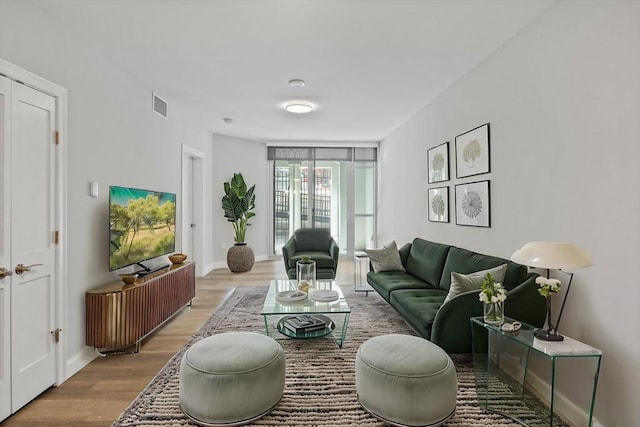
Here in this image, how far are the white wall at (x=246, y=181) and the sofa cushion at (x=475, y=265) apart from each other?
175 inches

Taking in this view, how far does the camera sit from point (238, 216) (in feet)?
20.9

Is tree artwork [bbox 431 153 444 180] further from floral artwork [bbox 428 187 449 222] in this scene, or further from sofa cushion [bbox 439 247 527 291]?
sofa cushion [bbox 439 247 527 291]

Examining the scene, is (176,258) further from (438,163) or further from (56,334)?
(438,163)

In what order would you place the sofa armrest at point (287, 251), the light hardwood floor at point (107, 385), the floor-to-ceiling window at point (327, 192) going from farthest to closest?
the floor-to-ceiling window at point (327, 192) < the sofa armrest at point (287, 251) < the light hardwood floor at point (107, 385)

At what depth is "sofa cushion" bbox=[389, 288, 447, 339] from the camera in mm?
2562

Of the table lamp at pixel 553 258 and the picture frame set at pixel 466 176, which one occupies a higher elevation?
the picture frame set at pixel 466 176

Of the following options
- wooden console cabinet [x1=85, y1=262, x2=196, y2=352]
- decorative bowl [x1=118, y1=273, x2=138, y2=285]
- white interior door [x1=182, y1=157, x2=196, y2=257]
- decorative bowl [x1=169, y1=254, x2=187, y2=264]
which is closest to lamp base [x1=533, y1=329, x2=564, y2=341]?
wooden console cabinet [x1=85, y1=262, x2=196, y2=352]

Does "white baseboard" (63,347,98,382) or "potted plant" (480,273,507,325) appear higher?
"potted plant" (480,273,507,325)

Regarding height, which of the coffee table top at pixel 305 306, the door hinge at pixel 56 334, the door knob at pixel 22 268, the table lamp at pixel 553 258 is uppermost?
the table lamp at pixel 553 258

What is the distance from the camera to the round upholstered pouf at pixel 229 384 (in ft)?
6.07

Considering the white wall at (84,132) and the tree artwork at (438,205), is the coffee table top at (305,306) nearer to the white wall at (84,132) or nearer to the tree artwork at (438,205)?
the white wall at (84,132)

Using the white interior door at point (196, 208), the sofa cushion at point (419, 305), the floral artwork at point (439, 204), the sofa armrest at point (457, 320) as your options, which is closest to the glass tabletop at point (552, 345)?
the sofa armrest at point (457, 320)

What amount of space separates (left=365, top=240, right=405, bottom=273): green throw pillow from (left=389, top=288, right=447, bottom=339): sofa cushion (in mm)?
843

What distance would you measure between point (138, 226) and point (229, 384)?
2.09 meters
